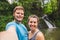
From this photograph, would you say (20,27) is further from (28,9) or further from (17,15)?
(28,9)

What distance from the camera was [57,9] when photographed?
29906mm

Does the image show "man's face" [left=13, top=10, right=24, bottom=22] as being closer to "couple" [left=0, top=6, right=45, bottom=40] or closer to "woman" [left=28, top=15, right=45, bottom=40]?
"couple" [left=0, top=6, right=45, bottom=40]

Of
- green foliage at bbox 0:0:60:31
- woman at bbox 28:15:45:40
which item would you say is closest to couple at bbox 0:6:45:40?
woman at bbox 28:15:45:40

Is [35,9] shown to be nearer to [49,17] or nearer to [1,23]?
[49,17]

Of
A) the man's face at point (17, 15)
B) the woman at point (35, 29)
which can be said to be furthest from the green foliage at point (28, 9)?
the man's face at point (17, 15)

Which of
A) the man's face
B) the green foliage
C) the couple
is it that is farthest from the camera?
the green foliage

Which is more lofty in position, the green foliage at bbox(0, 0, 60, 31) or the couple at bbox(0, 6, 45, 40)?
the couple at bbox(0, 6, 45, 40)

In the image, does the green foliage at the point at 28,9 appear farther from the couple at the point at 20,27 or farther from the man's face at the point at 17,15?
the man's face at the point at 17,15

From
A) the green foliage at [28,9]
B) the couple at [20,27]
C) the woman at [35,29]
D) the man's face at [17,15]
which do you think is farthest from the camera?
the green foliage at [28,9]

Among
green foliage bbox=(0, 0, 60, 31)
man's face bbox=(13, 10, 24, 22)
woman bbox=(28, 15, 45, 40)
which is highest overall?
man's face bbox=(13, 10, 24, 22)

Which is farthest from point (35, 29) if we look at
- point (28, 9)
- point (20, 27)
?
point (28, 9)

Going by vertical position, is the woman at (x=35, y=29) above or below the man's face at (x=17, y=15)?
below

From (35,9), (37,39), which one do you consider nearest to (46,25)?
(35,9)

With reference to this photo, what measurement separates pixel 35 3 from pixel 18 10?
23.9m
